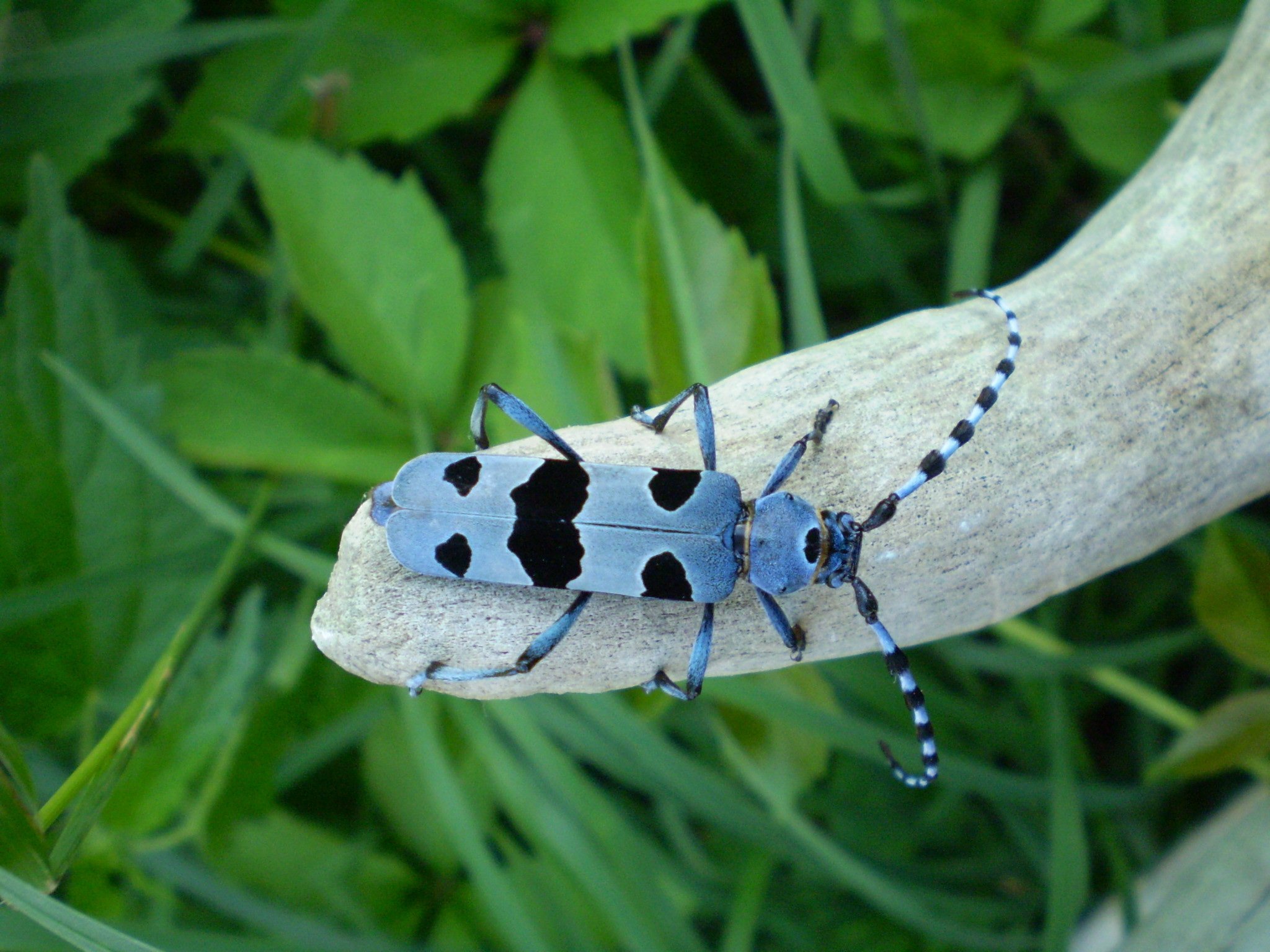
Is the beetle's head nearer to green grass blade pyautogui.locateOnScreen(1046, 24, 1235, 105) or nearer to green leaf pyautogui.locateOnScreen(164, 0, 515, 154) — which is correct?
green grass blade pyautogui.locateOnScreen(1046, 24, 1235, 105)

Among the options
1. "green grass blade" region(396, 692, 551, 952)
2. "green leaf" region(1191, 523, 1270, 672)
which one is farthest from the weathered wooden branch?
"green grass blade" region(396, 692, 551, 952)

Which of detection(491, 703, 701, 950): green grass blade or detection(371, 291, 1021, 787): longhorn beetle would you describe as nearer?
detection(371, 291, 1021, 787): longhorn beetle

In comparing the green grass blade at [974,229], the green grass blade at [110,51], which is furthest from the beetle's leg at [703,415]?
the green grass blade at [110,51]

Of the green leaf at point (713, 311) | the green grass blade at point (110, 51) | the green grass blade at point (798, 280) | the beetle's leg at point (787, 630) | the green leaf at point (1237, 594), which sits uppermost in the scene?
the green grass blade at point (110, 51)

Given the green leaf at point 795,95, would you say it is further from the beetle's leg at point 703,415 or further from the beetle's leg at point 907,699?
the beetle's leg at point 907,699

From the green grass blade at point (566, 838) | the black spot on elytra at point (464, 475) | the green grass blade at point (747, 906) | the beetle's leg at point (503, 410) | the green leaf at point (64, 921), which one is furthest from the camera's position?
the green grass blade at point (747, 906)

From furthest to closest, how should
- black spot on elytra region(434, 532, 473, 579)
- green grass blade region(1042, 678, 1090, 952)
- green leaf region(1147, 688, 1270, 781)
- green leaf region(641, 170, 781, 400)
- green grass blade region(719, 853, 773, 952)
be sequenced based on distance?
green grass blade region(719, 853, 773, 952), green grass blade region(1042, 678, 1090, 952), green leaf region(641, 170, 781, 400), green leaf region(1147, 688, 1270, 781), black spot on elytra region(434, 532, 473, 579)

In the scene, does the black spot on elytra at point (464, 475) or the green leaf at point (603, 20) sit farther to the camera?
the green leaf at point (603, 20)

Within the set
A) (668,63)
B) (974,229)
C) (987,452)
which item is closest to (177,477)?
(668,63)
